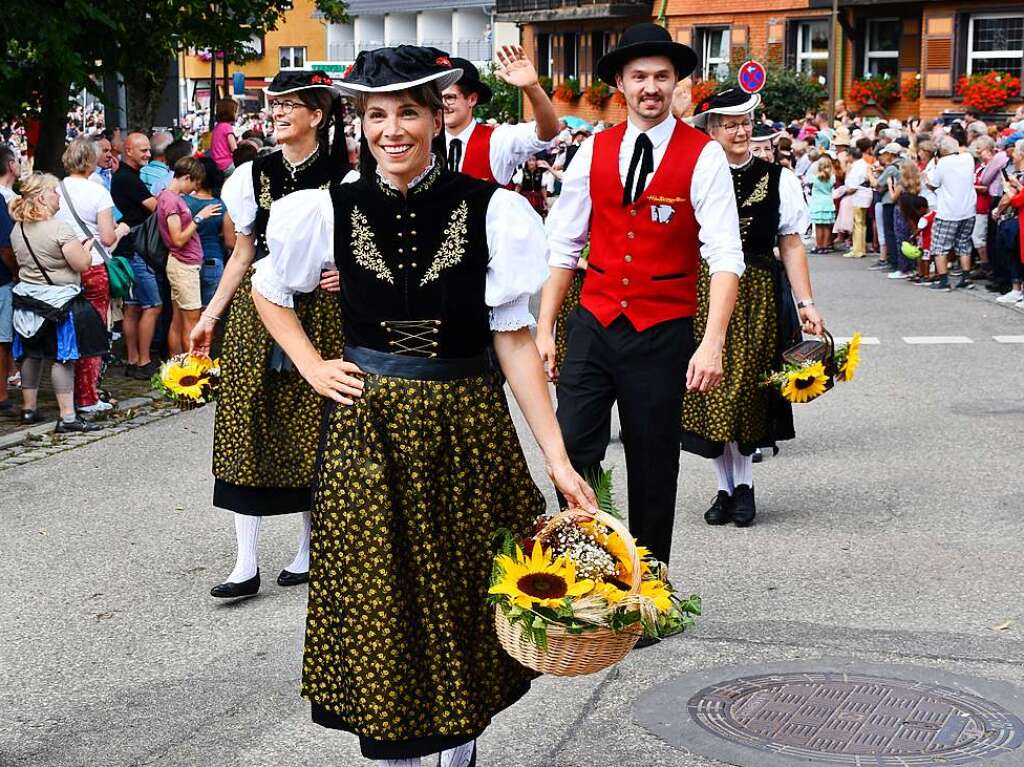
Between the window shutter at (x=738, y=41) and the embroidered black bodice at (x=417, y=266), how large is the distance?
130 ft

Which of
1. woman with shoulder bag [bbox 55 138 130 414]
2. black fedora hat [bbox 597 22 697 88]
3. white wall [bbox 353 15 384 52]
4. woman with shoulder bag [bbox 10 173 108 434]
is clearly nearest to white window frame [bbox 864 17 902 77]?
woman with shoulder bag [bbox 55 138 130 414]

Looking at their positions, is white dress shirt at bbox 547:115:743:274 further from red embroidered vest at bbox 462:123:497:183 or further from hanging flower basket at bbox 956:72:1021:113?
hanging flower basket at bbox 956:72:1021:113

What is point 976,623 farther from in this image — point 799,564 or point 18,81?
point 18,81

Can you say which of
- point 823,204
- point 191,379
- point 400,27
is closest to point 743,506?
point 191,379

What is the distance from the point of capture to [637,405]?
5.63m

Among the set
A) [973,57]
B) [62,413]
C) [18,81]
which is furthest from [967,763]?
[973,57]

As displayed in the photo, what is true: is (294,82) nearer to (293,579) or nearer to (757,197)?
(293,579)

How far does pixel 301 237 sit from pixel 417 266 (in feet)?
1.00

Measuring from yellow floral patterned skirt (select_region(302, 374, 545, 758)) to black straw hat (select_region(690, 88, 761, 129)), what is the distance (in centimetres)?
343

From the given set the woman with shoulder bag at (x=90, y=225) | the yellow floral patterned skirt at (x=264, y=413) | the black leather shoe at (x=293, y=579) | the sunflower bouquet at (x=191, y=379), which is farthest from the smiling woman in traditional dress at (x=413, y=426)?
the woman with shoulder bag at (x=90, y=225)

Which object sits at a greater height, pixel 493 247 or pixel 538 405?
pixel 493 247

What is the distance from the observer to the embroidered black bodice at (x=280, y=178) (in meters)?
6.23

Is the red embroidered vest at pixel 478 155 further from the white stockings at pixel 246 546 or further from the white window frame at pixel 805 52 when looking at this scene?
the white window frame at pixel 805 52

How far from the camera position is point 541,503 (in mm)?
4078
